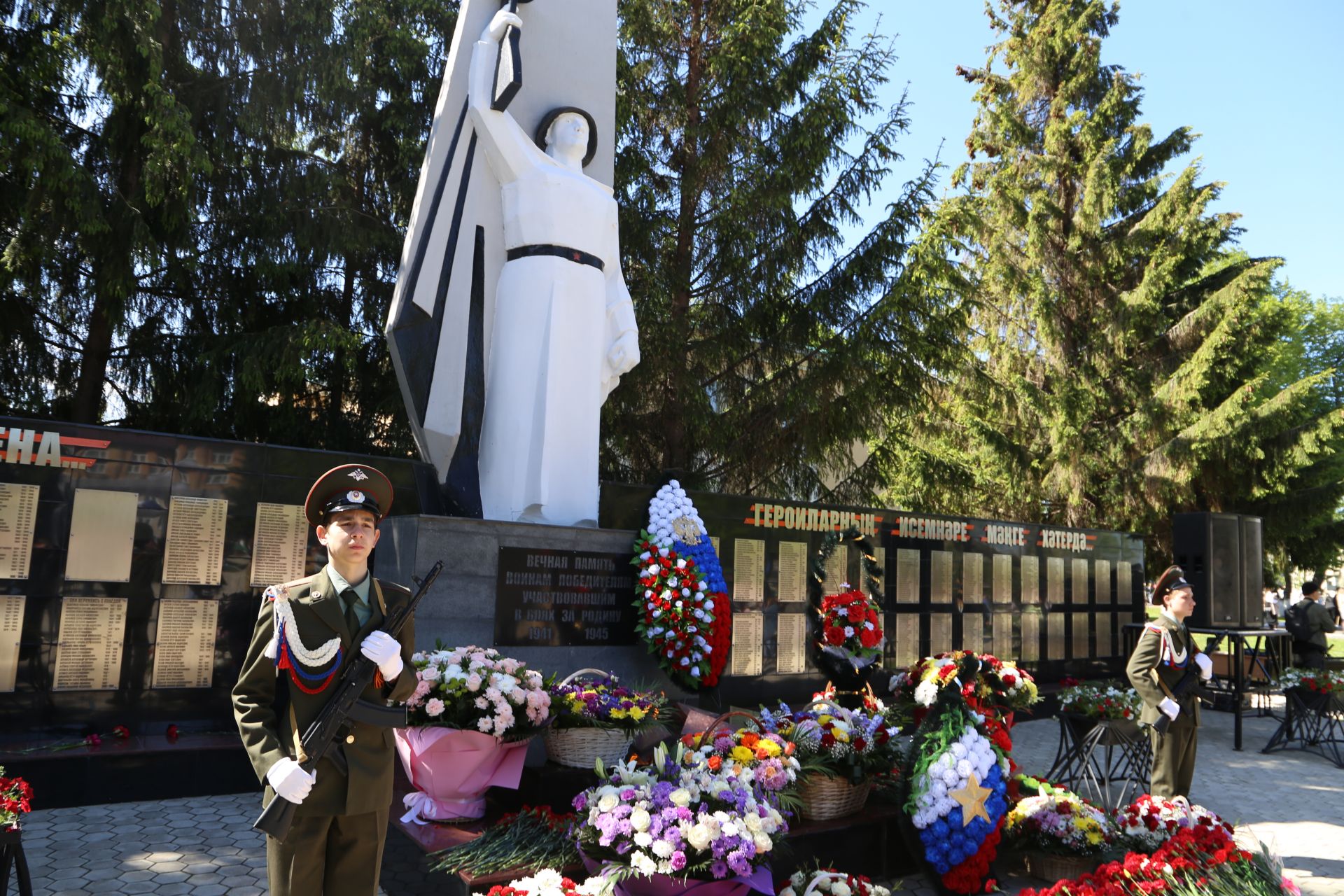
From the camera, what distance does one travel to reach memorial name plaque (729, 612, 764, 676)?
9.19 metres

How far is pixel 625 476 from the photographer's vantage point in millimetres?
14258

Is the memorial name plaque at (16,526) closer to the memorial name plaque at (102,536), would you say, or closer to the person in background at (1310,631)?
the memorial name plaque at (102,536)

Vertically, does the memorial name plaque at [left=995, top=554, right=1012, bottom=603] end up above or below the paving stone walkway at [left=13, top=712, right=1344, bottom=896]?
above

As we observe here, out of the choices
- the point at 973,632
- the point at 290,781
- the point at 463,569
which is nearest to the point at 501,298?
the point at 463,569

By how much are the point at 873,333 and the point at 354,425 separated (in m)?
7.32

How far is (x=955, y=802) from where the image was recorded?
4625 mm

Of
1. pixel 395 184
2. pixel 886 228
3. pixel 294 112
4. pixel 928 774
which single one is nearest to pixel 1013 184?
pixel 886 228

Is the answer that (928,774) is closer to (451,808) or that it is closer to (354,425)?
(451,808)

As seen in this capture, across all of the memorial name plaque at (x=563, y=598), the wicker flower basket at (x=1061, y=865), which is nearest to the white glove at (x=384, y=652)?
the wicker flower basket at (x=1061, y=865)

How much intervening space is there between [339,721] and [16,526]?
15.9 feet

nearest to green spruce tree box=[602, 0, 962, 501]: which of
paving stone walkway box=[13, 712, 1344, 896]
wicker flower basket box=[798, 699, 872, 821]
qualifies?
paving stone walkway box=[13, 712, 1344, 896]

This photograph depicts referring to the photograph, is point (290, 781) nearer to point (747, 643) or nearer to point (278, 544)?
point (278, 544)

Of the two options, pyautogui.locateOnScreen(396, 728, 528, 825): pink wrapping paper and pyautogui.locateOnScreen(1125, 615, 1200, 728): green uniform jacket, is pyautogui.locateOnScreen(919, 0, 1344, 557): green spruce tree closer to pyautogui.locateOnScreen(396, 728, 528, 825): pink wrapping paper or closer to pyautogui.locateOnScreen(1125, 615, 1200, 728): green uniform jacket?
pyautogui.locateOnScreen(1125, 615, 1200, 728): green uniform jacket

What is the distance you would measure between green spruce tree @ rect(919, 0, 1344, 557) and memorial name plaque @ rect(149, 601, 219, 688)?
11313 millimetres
